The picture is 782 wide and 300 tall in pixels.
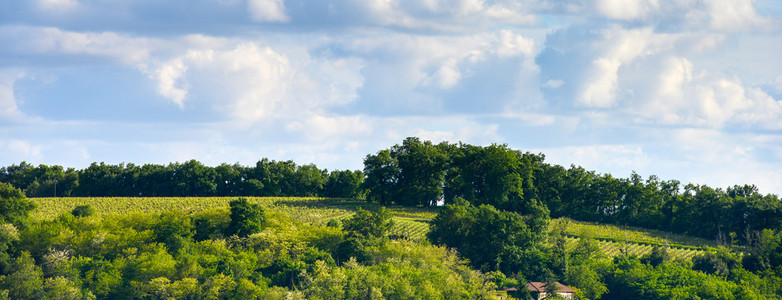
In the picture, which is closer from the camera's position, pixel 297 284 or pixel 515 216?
pixel 297 284

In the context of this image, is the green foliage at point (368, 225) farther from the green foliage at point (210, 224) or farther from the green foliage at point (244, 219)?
the green foliage at point (210, 224)

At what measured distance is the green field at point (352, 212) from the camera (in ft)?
450

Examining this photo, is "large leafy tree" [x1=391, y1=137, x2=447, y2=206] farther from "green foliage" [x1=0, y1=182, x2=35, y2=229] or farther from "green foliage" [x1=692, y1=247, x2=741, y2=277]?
"green foliage" [x1=0, y1=182, x2=35, y2=229]

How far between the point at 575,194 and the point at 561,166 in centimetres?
726

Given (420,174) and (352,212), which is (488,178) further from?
(352,212)

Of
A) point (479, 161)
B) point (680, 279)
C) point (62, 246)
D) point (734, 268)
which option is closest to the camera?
point (62, 246)

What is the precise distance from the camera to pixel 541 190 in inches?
6693

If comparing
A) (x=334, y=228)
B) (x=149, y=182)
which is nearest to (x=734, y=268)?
(x=334, y=228)

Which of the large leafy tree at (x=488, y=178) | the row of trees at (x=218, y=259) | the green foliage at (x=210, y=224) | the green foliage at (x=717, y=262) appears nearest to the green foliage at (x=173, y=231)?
the row of trees at (x=218, y=259)

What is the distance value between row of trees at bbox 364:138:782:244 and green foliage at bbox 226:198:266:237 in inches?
1910

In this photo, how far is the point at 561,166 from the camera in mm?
173250

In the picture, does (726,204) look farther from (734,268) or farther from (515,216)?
(515,216)

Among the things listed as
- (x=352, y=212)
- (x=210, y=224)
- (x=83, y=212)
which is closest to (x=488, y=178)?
(x=352, y=212)

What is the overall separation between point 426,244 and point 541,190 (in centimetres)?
5797
